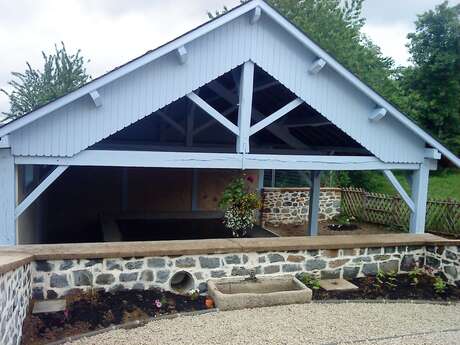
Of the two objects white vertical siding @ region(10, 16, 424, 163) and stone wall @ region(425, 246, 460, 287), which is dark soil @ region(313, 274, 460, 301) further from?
white vertical siding @ region(10, 16, 424, 163)

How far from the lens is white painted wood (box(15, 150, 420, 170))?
5785 mm

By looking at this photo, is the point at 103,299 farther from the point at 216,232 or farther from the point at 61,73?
the point at 61,73

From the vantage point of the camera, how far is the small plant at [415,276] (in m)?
6.62

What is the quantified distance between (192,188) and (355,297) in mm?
6427

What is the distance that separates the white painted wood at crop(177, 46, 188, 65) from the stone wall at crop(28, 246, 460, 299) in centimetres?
274

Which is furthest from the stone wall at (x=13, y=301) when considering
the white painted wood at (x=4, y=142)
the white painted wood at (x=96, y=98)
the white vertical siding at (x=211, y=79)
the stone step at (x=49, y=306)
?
the white painted wood at (x=96, y=98)

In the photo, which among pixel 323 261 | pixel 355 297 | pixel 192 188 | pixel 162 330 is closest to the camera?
pixel 162 330

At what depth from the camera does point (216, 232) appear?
10734 millimetres

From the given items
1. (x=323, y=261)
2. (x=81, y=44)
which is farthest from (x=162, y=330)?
(x=81, y=44)

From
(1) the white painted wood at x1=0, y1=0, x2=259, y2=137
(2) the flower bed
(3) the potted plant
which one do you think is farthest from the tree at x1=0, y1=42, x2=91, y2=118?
(2) the flower bed

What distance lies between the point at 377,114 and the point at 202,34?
326 cm

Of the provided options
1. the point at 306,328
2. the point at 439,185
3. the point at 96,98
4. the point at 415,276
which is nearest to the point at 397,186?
the point at 415,276

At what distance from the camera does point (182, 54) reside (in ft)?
19.2

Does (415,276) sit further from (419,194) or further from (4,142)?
(4,142)
